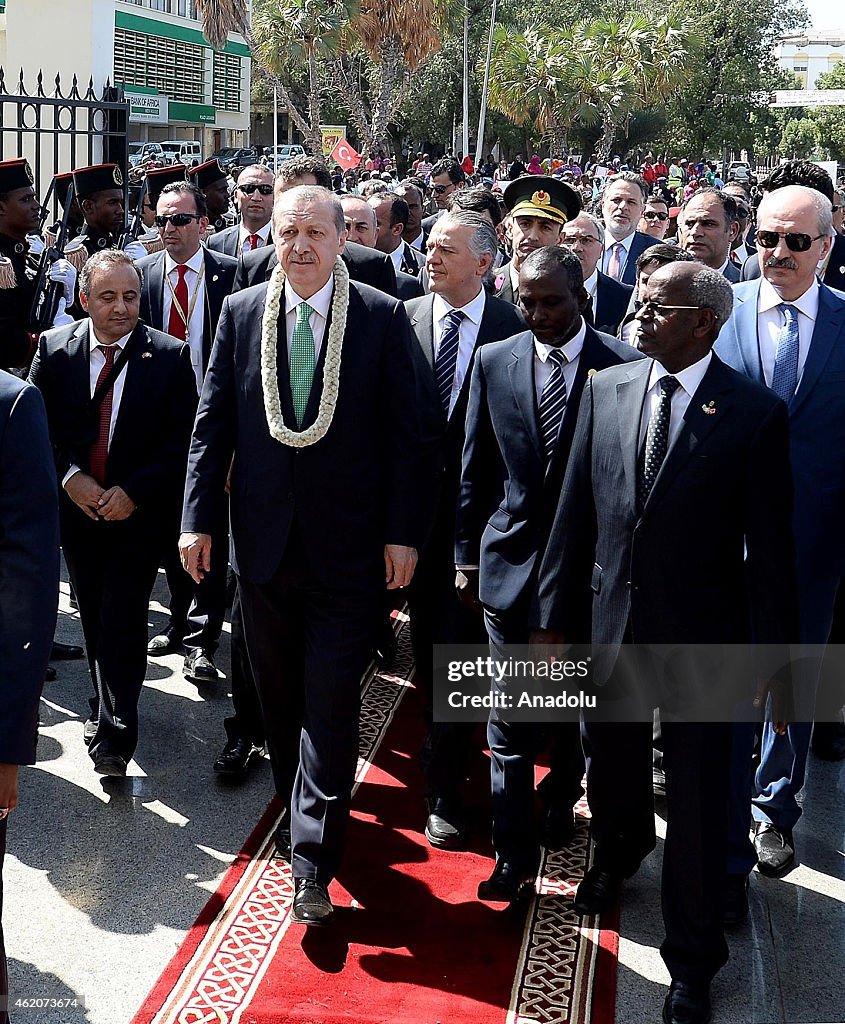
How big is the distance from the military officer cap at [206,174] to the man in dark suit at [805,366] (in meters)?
6.19

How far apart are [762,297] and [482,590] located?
1.44m

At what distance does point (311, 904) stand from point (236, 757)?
4.22 feet

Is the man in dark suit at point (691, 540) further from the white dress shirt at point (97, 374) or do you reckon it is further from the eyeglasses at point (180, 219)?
the eyeglasses at point (180, 219)

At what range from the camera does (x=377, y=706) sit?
20.1ft

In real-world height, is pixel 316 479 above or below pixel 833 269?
below

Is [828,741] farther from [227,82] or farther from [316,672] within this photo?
[227,82]

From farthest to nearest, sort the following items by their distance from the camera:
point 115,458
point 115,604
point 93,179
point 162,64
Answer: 1. point 162,64
2. point 93,179
3. point 115,458
4. point 115,604

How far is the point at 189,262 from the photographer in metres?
6.74

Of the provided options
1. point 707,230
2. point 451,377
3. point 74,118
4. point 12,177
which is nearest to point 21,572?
point 451,377

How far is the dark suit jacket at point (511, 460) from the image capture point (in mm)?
4375

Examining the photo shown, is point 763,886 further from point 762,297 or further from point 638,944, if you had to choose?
point 762,297

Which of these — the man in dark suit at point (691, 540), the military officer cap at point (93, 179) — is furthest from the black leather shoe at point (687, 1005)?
the military officer cap at point (93, 179)

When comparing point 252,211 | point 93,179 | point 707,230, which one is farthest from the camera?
point 252,211

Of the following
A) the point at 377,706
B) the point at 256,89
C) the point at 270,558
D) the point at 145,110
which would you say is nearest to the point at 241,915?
the point at 270,558
